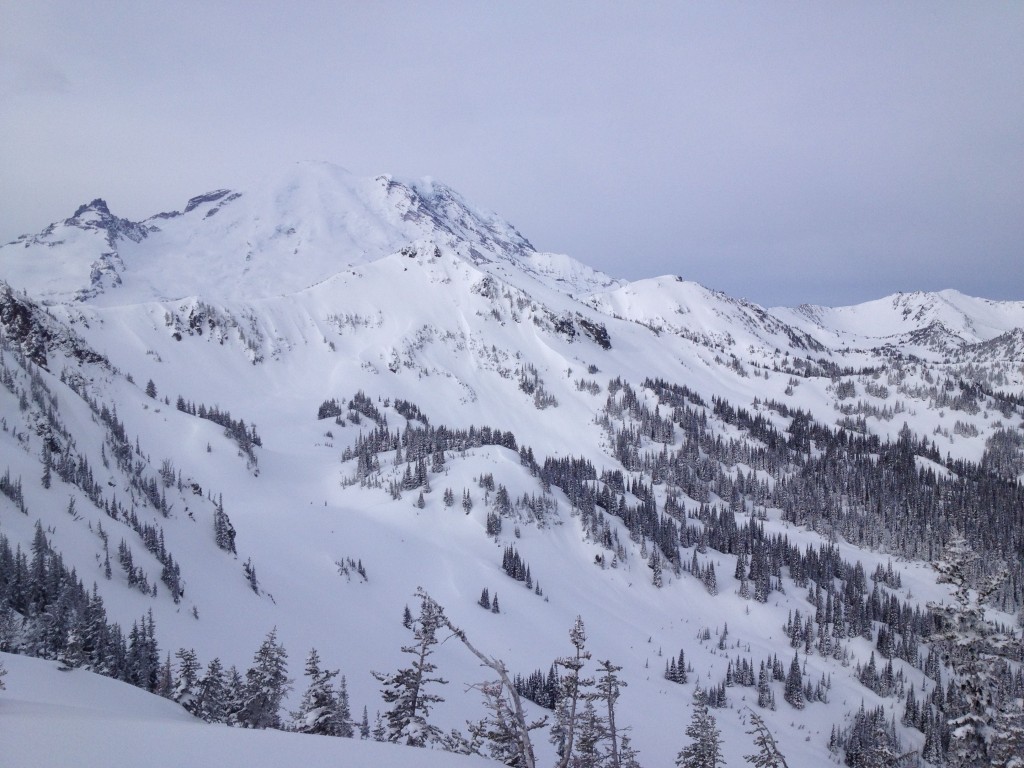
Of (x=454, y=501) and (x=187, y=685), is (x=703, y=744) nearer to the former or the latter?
(x=187, y=685)

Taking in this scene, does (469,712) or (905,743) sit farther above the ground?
(469,712)

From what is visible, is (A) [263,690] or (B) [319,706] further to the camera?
(A) [263,690]

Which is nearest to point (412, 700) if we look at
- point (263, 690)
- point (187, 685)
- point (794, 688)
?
point (263, 690)

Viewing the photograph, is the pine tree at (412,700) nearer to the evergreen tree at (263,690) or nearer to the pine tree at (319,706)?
the pine tree at (319,706)

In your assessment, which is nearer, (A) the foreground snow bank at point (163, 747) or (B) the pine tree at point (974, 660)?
(A) the foreground snow bank at point (163, 747)

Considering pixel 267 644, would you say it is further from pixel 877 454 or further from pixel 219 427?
pixel 877 454

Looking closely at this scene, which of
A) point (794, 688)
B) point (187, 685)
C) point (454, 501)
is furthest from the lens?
point (454, 501)

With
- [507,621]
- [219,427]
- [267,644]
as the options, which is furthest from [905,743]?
[219,427]

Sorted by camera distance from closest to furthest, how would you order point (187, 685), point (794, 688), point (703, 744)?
point (703, 744)
point (187, 685)
point (794, 688)

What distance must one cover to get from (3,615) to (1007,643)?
41566mm

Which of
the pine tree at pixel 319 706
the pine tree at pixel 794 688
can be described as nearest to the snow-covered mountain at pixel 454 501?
the pine tree at pixel 794 688

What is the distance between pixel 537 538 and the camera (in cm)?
9194

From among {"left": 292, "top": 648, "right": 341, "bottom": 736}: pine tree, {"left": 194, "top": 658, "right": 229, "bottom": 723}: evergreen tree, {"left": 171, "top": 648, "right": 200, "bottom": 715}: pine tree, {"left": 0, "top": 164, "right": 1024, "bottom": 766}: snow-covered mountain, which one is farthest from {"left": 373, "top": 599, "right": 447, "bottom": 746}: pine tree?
{"left": 171, "top": 648, "right": 200, "bottom": 715}: pine tree

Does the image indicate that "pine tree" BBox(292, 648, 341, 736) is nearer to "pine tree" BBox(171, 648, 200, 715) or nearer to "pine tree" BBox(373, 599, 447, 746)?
"pine tree" BBox(373, 599, 447, 746)
